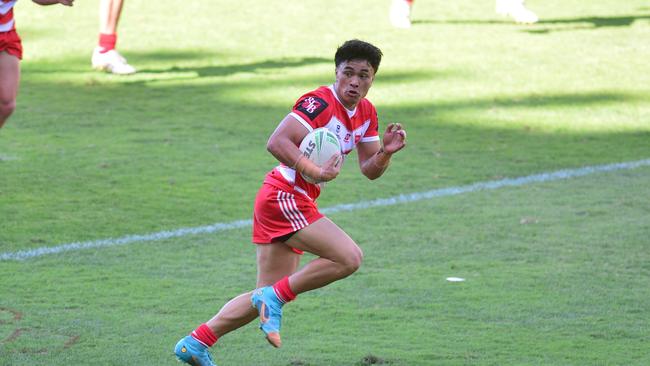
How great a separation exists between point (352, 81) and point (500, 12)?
45.1 ft

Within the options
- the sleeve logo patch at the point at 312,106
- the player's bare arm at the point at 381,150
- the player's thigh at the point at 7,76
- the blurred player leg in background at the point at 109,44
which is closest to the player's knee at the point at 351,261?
the player's bare arm at the point at 381,150

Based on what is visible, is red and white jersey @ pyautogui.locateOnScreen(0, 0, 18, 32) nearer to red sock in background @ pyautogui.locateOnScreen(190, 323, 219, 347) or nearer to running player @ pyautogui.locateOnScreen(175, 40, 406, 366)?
running player @ pyautogui.locateOnScreen(175, 40, 406, 366)

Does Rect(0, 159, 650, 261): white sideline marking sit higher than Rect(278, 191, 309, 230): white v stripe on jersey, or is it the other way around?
Rect(278, 191, 309, 230): white v stripe on jersey

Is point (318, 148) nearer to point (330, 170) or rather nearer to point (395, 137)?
point (330, 170)

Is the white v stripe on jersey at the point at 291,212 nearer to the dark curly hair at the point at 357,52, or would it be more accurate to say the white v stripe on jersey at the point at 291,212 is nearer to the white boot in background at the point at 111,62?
the dark curly hair at the point at 357,52

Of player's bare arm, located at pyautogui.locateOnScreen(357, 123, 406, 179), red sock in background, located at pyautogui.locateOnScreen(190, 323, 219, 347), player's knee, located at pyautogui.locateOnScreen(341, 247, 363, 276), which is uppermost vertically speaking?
player's bare arm, located at pyautogui.locateOnScreen(357, 123, 406, 179)

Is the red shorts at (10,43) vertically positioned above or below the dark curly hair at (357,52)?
below

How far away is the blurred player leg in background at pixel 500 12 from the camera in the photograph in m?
17.5

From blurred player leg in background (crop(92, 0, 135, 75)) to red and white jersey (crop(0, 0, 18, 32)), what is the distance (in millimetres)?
5544

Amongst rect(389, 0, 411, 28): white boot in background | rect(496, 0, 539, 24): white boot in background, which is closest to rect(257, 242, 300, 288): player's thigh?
rect(389, 0, 411, 28): white boot in background

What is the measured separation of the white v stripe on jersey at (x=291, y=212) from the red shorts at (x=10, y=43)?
302 centimetres

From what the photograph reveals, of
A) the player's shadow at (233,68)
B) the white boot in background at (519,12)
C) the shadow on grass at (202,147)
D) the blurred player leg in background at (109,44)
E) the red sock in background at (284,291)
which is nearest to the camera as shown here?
the red sock in background at (284,291)

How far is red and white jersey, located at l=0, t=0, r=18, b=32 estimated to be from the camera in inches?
301

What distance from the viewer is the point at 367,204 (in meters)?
9.48
